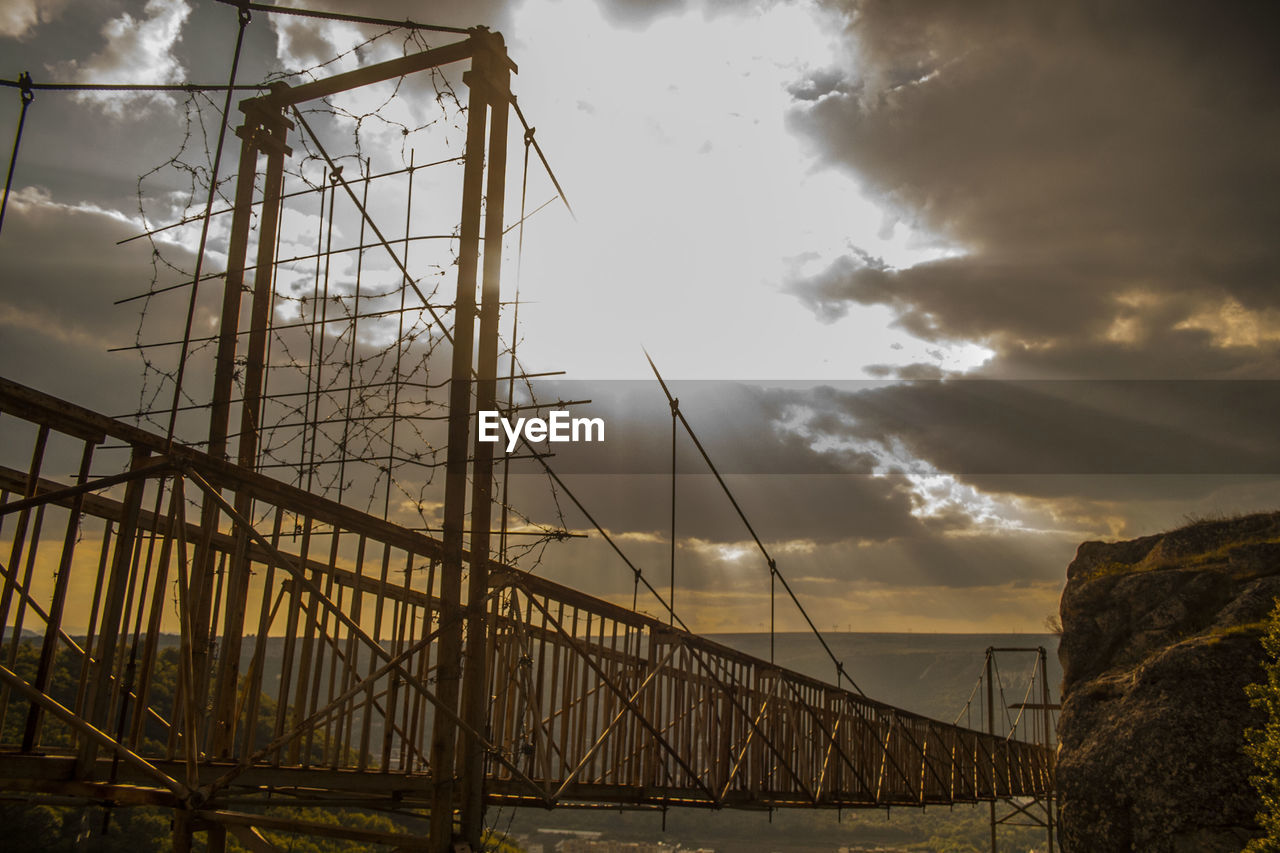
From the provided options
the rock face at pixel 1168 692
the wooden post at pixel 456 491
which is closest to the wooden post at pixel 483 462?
the wooden post at pixel 456 491

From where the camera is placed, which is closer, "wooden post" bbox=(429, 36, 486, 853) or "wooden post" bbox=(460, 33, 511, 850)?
"wooden post" bbox=(429, 36, 486, 853)

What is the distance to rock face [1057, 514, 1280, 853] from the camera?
1516cm

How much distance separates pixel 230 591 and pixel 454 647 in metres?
1.76

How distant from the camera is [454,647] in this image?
6.94m

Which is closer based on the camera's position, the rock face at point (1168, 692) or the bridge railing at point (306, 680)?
the bridge railing at point (306, 680)

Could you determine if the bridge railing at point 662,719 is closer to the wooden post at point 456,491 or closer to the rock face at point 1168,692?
the wooden post at point 456,491

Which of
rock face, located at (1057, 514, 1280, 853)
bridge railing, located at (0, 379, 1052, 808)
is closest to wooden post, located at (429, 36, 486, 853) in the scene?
bridge railing, located at (0, 379, 1052, 808)

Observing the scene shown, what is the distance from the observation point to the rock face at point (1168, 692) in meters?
15.2

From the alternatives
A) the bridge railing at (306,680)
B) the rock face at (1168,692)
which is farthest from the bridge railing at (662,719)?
the rock face at (1168,692)

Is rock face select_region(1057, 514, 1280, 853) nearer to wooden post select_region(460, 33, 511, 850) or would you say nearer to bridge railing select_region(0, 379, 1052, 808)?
bridge railing select_region(0, 379, 1052, 808)

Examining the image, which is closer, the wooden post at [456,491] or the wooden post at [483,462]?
the wooden post at [456,491]

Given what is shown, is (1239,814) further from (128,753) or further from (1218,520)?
(128,753)

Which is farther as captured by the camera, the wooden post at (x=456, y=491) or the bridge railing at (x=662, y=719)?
the bridge railing at (x=662, y=719)

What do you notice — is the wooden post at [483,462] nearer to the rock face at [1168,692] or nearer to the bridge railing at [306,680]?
the bridge railing at [306,680]
